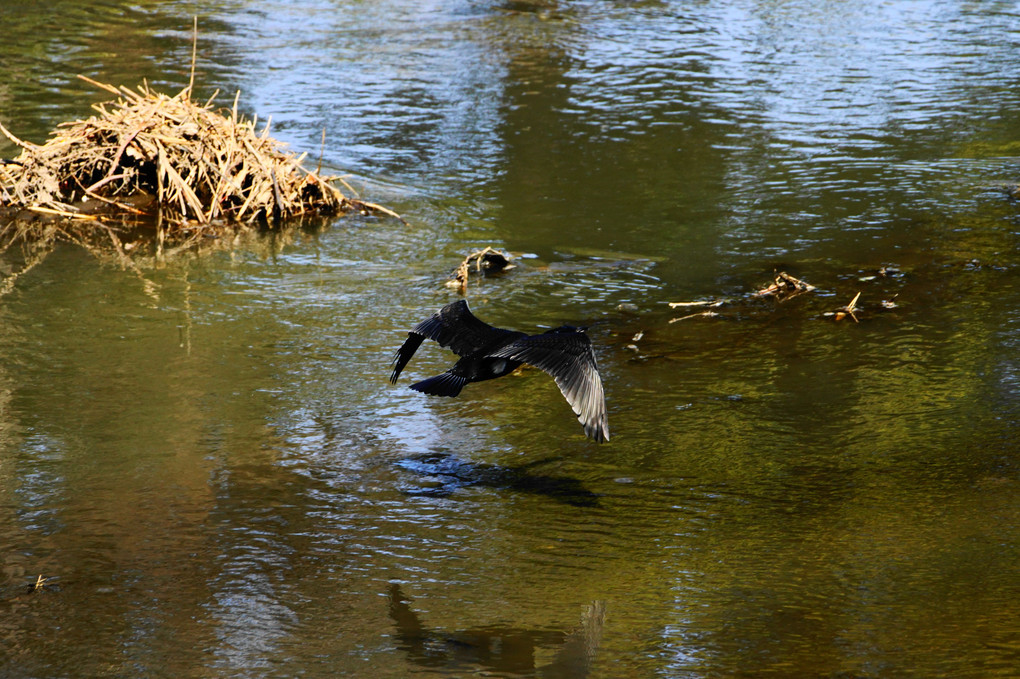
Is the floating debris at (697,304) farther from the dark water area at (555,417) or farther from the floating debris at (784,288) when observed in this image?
the floating debris at (784,288)

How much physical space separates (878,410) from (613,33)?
12.7m

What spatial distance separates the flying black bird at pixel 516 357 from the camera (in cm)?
540

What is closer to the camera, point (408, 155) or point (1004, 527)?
point (1004, 527)

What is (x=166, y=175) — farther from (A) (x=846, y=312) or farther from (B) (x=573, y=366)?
(B) (x=573, y=366)

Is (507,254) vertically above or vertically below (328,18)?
below

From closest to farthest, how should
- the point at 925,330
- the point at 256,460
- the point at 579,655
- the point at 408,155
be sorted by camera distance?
1. the point at 579,655
2. the point at 256,460
3. the point at 925,330
4. the point at 408,155

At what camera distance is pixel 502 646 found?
457 centimetres

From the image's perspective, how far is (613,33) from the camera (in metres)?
18.4

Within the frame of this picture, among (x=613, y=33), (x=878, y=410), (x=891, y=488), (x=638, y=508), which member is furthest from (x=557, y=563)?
(x=613, y=33)

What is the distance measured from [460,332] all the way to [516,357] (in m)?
0.54

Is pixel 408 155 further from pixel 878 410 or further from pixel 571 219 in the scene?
pixel 878 410

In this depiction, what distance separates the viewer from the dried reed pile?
34.7 feet

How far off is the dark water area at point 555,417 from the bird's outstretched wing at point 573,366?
0.58 meters

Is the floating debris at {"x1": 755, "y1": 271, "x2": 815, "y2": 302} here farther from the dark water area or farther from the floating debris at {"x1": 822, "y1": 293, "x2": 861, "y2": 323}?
the floating debris at {"x1": 822, "y1": 293, "x2": 861, "y2": 323}
